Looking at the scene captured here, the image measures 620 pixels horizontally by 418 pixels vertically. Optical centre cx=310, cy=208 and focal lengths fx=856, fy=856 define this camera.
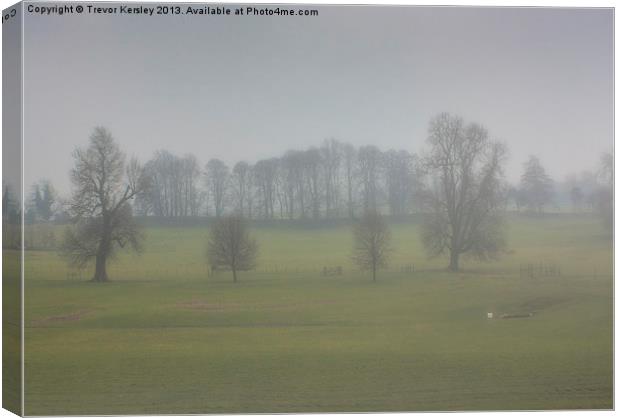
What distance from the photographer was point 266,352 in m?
10.7

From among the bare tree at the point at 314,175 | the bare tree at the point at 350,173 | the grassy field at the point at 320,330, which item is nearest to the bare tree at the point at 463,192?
the grassy field at the point at 320,330

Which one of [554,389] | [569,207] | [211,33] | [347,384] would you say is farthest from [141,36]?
[554,389]

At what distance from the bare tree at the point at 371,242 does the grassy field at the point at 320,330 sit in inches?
5.7

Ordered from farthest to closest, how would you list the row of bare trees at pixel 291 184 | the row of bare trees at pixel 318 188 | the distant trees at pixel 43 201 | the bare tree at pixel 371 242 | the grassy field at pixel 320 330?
the bare tree at pixel 371 242, the row of bare trees at pixel 291 184, the row of bare trees at pixel 318 188, the grassy field at pixel 320 330, the distant trees at pixel 43 201

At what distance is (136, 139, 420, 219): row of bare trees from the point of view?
10.9 m

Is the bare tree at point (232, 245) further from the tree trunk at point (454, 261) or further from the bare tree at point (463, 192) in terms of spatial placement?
the tree trunk at point (454, 261)

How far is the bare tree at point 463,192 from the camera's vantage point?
11047 mm

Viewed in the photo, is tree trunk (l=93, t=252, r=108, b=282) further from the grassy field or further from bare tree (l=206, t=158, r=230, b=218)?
bare tree (l=206, t=158, r=230, b=218)

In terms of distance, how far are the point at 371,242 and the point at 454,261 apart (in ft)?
3.73

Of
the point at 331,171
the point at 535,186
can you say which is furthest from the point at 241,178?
the point at 535,186

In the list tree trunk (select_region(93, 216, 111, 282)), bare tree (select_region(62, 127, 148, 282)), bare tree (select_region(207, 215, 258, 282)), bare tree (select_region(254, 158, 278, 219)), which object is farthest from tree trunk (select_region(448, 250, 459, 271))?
tree trunk (select_region(93, 216, 111, 282))

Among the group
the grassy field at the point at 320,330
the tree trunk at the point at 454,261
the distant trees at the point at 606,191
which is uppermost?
the distant trees at the point at 606,191

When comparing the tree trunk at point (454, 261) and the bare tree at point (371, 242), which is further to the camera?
the tree trunk at point (454, 261)

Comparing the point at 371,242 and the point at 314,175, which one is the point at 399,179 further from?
the point at 314,175
